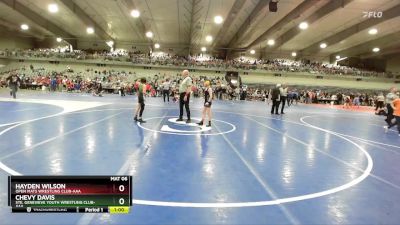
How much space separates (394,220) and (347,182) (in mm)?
1428

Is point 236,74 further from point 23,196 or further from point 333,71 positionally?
point 23,196

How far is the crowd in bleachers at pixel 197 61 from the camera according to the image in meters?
38.8

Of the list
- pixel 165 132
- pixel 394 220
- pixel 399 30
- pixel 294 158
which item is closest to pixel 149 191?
pixel 394 220

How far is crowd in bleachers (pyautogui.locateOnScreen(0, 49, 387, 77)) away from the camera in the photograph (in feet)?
127

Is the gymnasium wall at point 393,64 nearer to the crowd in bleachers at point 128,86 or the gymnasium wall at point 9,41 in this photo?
the crowd in bleachers at point 128,86
